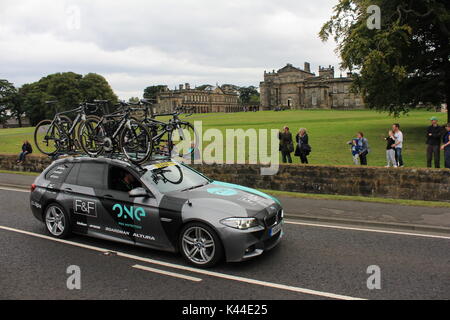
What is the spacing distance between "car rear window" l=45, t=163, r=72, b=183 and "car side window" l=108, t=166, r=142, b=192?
4.13ft

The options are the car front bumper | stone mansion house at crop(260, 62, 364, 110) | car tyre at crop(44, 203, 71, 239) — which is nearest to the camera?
the car front bumper

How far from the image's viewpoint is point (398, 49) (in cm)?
2300

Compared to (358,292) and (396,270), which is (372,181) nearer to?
(396,270)

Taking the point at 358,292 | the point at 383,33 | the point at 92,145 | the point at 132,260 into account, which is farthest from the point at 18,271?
the point at 383,33

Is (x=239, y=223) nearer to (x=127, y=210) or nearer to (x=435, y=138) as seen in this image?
(x=127, y=210)

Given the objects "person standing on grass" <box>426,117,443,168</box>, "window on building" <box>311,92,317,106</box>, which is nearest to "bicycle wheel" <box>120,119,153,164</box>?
"person standing on grass" <box>426,117,443,168</box>

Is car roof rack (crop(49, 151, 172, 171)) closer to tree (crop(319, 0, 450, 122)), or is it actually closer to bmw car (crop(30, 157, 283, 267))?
bmw car (crop(30, 157, 283, 267))

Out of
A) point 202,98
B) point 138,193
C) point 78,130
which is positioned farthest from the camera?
point 202,98

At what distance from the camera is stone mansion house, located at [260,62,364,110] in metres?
114

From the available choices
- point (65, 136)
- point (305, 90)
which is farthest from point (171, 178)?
point (305, 90)

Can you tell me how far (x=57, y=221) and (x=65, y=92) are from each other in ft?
256

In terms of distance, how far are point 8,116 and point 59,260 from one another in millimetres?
99779

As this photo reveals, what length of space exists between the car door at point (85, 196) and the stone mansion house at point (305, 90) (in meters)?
→ 105

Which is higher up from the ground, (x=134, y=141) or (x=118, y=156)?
(x=134, y=141)
